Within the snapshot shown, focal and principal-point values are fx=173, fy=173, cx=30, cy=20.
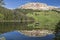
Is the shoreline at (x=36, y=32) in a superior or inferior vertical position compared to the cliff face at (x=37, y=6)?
inferior

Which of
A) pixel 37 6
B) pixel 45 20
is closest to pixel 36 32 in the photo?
pixel 45 20

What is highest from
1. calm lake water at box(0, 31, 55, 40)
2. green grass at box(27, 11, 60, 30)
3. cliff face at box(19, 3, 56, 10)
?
cliff face at box(19, 3, 56, 10)

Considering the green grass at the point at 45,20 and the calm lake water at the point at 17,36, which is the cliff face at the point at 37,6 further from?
the calm lake water at the point at 17,36

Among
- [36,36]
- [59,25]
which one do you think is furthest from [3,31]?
[59,25]

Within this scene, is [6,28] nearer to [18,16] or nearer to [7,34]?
[7,34]

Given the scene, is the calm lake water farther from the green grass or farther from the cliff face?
the cliff face

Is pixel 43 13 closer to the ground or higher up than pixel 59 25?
higher up

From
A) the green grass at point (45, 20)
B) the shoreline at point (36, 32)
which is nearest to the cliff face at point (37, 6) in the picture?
the green grass at point (45, 20)

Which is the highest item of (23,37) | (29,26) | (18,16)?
(18,16)

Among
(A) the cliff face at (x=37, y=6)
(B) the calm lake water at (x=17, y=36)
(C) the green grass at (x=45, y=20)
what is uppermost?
(A) the cliff face at (x=37, y=6)

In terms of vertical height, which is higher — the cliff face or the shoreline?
the cliff face

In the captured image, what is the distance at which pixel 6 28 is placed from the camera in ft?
7.43

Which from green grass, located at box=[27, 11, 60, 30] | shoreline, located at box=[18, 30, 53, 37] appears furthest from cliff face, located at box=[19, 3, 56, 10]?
shoreline, located at box=[18, 30, 53, 37]

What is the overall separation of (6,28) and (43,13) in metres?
0.54
